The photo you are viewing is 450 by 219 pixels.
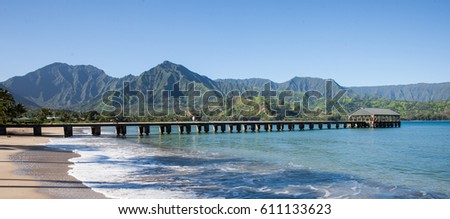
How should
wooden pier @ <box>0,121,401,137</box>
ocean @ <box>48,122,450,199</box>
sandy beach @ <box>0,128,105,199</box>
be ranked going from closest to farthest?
sandy beach @ <box>0,128,105,199</box>
ocean @ <box>48,122,450,199</box>
wooden pier @ <box>0,121,401,137</box>

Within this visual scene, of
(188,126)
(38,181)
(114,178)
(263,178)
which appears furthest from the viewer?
(188,126)

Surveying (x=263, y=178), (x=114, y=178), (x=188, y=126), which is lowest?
(x=188, y=126)

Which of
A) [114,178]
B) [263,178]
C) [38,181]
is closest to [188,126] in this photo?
[263,178]

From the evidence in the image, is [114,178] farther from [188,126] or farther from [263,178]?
[188,126]

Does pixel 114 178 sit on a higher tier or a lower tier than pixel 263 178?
higher

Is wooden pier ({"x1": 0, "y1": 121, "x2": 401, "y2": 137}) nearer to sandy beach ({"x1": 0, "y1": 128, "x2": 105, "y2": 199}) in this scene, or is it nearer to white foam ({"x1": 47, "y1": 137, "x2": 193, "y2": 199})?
white foam ({"x1": 47, "y1": 137, "x2": 193, "y2": 199})

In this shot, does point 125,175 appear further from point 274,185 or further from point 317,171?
point 317,171

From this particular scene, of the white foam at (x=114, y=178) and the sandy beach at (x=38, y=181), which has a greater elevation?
the sandy beach at (x=38, y=181)

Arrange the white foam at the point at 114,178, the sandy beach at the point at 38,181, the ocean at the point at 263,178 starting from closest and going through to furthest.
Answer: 1. the sandy beach at the point at 38,181
2. the white foam at the point at 114,178
3. the ocean at the point at 263,178

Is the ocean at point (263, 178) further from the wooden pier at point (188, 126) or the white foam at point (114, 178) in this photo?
the wooden pier at point (188, 126)

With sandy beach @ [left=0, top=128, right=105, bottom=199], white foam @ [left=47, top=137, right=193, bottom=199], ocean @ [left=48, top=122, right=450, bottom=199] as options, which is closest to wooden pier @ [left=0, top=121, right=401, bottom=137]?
ocean @ [left=48, top=122, right=450, bottom=199]

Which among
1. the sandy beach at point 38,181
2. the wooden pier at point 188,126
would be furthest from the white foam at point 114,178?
the wooden pier at point 188,126

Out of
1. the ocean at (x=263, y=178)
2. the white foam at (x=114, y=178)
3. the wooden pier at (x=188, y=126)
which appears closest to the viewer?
the white foam at (x=114, y=178)

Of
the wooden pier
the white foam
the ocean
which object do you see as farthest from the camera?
the wooden pier
